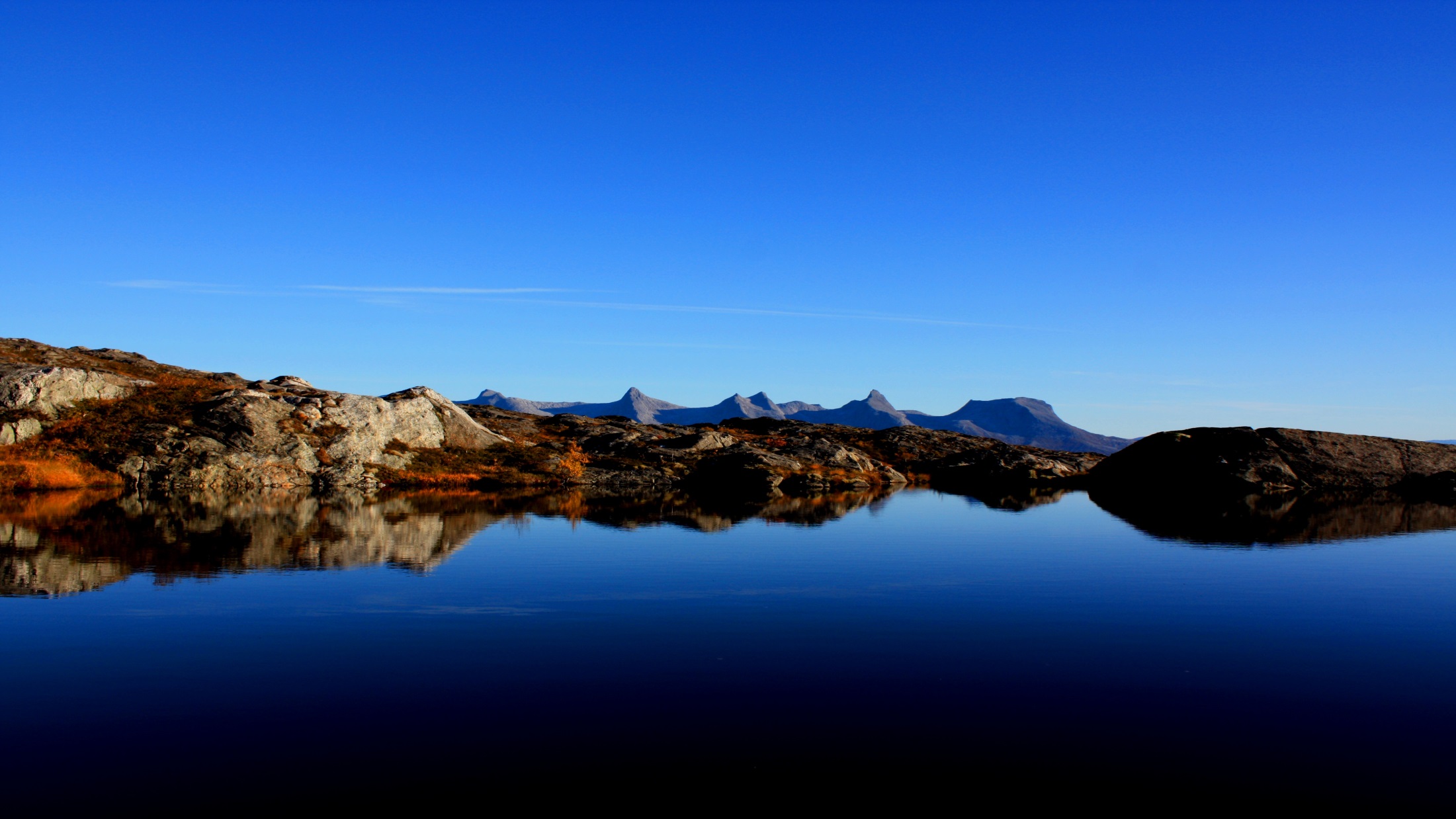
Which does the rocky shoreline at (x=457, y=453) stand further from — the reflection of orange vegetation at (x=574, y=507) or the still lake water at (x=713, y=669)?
the still lake water at (x=713, y=669)

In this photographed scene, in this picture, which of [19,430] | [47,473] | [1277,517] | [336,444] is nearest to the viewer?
[1277,517]

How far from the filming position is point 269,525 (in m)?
44.3

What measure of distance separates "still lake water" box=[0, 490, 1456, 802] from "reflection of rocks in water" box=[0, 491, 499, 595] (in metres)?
0.33

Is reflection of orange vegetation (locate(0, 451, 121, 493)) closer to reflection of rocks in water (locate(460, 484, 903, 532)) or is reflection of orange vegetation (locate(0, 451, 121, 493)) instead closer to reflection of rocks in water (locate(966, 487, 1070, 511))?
reflection of rocks in water (locate(460, 484, 903, 532))

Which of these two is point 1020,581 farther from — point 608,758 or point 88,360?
point 88,360

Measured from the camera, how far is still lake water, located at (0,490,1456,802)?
12734 millimetres

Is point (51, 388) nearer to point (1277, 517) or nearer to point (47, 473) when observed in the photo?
point (47, 473)

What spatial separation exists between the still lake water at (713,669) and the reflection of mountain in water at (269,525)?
42cm

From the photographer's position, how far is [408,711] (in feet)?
49.2

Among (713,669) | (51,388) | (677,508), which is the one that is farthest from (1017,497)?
(51,388)

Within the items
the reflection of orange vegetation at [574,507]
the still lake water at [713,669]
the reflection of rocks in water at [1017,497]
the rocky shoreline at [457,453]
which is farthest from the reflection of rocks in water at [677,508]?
the still lake water at [713,669]

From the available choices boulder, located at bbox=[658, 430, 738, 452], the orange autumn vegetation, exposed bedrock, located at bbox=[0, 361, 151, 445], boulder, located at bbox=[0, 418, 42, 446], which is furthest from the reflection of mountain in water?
boulder, located at bbox=[658, 430, 738, 452]

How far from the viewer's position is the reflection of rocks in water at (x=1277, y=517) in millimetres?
46594

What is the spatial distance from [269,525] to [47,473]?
3088 centimetres
